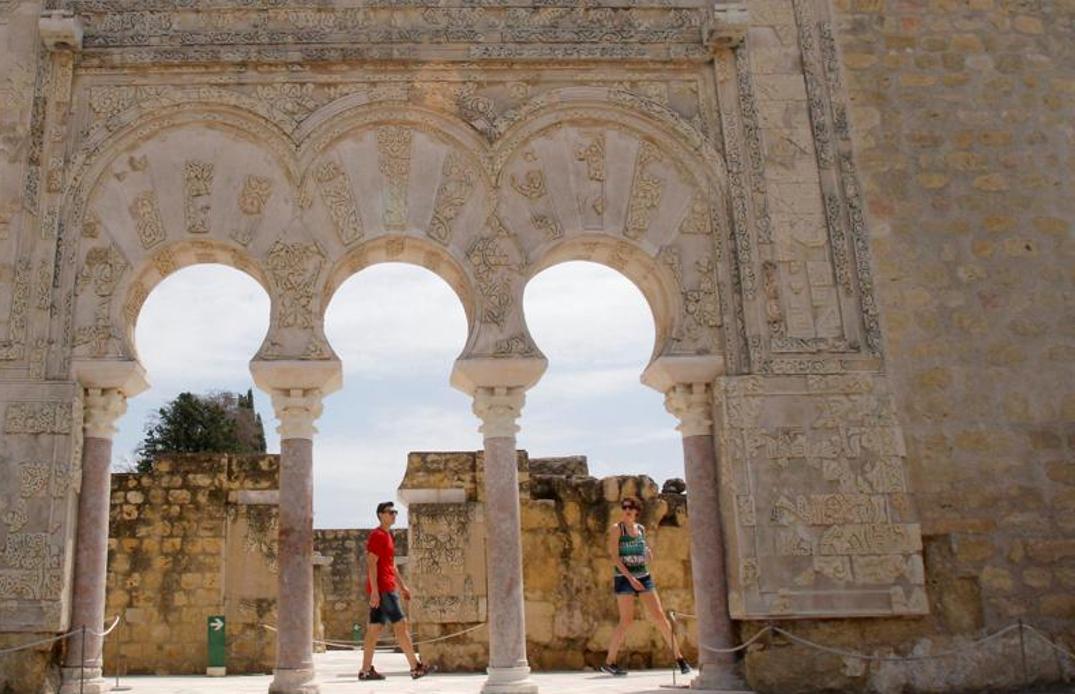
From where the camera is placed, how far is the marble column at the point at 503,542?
7.36 metres

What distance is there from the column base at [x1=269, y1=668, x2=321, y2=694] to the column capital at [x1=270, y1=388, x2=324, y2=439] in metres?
1.73

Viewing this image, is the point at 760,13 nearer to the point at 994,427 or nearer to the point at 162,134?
the point at 994,427

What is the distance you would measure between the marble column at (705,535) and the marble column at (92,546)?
4.46 meters

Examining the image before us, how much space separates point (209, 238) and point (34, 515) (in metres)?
2.46

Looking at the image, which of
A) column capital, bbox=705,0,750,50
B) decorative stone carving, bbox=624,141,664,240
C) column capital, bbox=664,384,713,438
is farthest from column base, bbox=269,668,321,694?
column capital, bbox=705,0,750,50

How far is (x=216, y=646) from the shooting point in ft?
35.2

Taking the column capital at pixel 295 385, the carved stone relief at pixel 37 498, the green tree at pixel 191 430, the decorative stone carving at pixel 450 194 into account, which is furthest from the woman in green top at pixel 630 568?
the green tree at pixel 191 430

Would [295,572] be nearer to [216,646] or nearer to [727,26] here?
[216,646]

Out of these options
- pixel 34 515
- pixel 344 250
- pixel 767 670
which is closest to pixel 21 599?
pixel 34 515

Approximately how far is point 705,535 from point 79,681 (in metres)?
4.76

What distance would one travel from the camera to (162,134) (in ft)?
27.5

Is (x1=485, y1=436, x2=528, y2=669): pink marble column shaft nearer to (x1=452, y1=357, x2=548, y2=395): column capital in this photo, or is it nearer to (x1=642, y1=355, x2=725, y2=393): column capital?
(x1=452, y1=357, x2=548, y2=395): column capital

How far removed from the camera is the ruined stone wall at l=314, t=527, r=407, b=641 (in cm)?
1936

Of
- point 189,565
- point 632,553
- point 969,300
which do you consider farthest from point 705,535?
point 189,565
